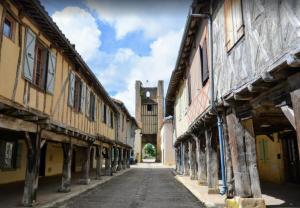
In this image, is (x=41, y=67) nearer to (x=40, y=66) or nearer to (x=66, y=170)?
(x=40, y=66)

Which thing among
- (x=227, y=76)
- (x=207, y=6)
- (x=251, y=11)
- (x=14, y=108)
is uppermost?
(x=207, y=6)

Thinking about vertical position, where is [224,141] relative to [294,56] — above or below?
below

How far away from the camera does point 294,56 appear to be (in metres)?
3.96

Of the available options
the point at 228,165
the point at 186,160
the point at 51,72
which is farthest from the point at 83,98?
the point at 186,160

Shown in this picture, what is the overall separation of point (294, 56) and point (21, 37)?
233 inches

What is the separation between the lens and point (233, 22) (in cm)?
695

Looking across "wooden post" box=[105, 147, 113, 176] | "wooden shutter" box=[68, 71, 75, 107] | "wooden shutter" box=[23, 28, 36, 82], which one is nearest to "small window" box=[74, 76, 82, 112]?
"wooden shutter" box=[68, 71, 75, 107]

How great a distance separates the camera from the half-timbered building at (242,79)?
4613 millimetres

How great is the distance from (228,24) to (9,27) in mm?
4913

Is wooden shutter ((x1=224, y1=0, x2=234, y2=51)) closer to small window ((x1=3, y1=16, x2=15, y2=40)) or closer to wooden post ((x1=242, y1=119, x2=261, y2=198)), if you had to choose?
wooden post ((x1=242, y1=119, x2=261, y2=198))

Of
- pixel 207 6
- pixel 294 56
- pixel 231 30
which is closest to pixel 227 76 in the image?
pixel 231 30

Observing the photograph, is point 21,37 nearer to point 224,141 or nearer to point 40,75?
point 40,75

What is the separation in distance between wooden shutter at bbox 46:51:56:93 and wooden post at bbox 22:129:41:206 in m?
1.42

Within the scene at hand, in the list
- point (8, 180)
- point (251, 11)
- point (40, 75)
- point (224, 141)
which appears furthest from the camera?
point (8, 180)
